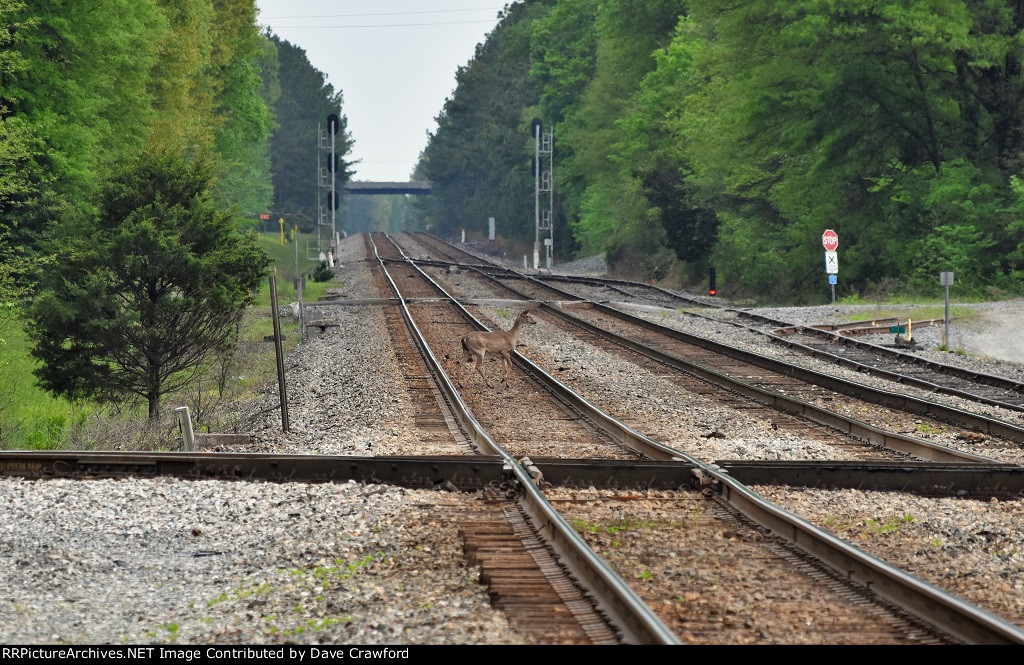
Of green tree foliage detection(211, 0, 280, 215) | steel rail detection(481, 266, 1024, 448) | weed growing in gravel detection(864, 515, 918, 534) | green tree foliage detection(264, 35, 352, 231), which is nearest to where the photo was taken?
weed growing in gravel detection(864, 515, 918, 534)

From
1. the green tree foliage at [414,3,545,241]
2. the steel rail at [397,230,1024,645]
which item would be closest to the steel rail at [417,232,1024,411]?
the steel rail at [397,230,1024,645]

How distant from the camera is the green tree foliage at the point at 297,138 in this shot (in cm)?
12675

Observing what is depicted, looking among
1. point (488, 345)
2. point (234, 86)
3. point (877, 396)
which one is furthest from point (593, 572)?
point (234, 86)

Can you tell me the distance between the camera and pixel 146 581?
835cm

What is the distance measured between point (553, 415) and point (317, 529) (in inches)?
288

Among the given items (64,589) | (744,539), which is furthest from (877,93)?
(64,589)

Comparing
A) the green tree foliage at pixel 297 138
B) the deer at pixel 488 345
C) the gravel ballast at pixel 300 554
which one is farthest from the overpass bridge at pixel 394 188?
the gravel ballast at pixel 300 554

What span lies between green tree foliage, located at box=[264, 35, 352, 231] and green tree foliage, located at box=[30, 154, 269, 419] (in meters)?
97.9

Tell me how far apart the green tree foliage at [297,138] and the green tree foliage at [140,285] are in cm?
9791

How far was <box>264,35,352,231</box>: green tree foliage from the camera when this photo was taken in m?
127

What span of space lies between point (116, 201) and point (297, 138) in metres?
108

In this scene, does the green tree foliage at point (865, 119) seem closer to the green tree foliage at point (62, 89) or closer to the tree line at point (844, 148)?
the tree line at point (844, 148)

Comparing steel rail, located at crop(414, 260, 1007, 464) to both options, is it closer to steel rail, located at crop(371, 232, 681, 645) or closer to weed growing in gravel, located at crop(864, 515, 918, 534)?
weed growing in gravel, located at crop(864, 515, 918, 534)

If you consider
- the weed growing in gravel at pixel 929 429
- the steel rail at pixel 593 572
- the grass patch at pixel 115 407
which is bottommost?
the grass patch at pixel 115 407
